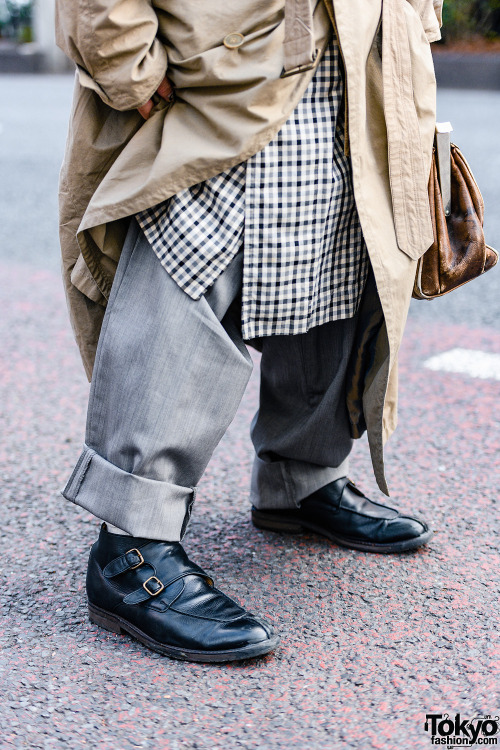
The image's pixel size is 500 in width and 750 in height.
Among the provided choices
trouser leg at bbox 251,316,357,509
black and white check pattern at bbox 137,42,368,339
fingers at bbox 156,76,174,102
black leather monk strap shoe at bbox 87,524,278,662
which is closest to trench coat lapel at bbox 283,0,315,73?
black and white check pattern at bbox 137,42,368,339

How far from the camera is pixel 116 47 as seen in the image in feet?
5.28

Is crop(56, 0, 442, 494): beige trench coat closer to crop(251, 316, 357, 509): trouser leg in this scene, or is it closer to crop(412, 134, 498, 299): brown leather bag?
crop(412, 134, 498, 299): brown leather bag

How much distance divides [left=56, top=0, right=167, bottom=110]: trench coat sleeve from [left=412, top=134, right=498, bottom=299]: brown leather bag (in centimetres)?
61

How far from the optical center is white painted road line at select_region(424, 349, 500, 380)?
3357mm

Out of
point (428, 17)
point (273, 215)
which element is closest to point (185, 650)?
point (273, 215)

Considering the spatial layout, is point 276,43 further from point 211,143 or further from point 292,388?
point 292,388

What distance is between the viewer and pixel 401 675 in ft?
5.62

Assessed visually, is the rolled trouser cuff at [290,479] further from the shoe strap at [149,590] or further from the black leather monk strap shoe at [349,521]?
the shoe strap at [149,590]

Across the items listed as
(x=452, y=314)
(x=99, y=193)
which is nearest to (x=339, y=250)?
(x=99, y=193)

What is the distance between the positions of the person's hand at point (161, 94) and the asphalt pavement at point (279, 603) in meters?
0.99

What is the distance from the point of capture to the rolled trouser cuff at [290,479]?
2.24 meters

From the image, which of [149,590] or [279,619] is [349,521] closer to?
[279,619]

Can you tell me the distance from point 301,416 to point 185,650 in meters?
0.63

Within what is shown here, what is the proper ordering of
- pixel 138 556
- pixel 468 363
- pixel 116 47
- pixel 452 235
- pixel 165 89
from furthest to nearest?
pixel 468 363
pixel 452 235
pixel 138 556
pixel 165 89
pixel 116 47
